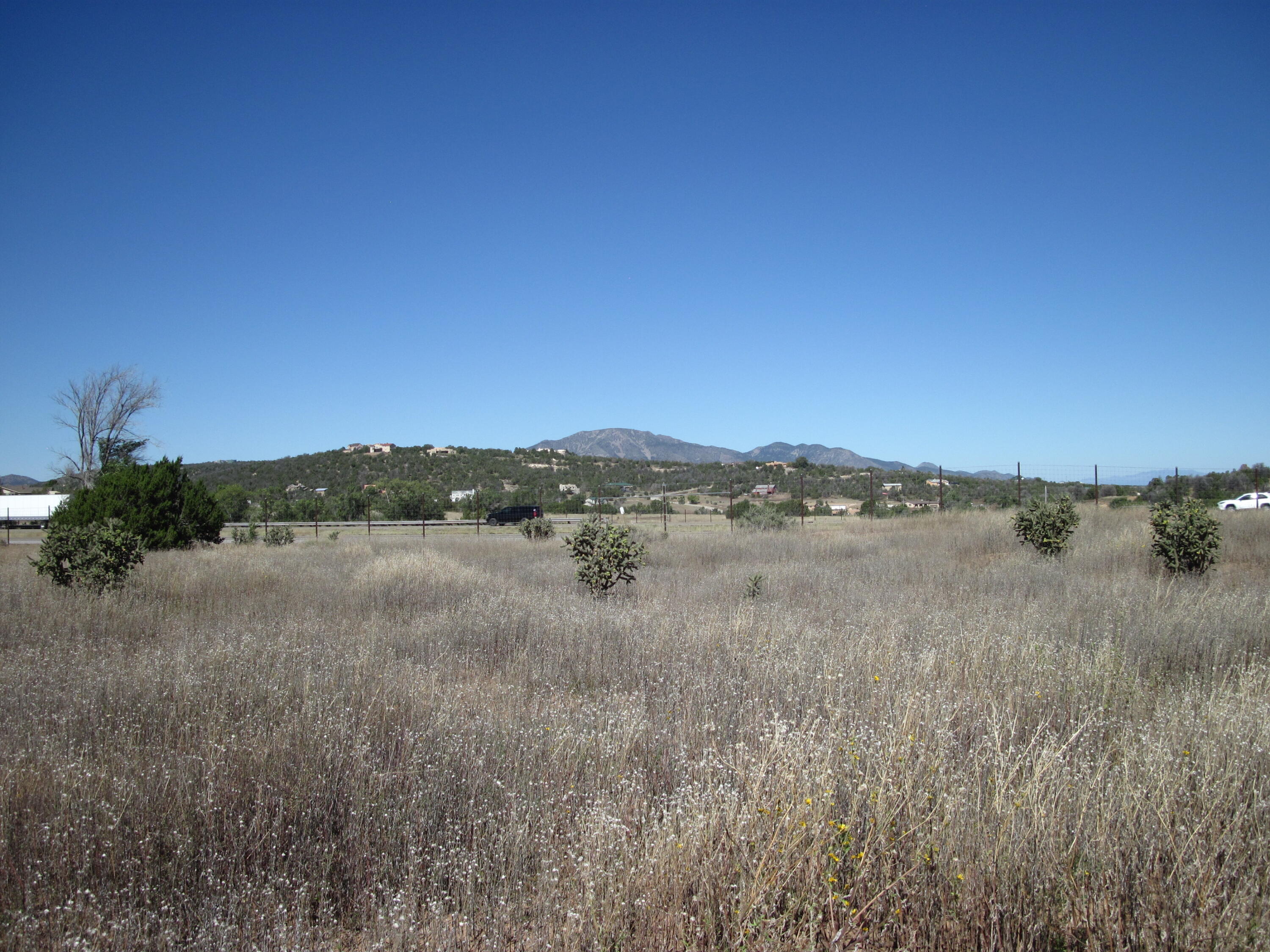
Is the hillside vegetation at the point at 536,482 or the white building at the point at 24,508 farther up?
the hillside vegetation at the point at 536,482

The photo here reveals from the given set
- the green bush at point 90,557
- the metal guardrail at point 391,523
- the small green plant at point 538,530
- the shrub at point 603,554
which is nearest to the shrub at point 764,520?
the small green plant at point 538,530

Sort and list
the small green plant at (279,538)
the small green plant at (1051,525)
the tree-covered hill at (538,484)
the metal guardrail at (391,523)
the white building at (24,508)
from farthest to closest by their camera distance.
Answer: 1. the white building at (24,508)
2. the tree-covered hill at (538,484)
3. the metal guardrail at (391,523)
4. the small green plant at (279,538)
5. the small green plant at (1051,525)

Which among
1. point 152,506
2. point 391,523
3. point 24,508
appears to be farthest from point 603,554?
point 24,508

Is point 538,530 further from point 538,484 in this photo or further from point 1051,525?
point 538,484

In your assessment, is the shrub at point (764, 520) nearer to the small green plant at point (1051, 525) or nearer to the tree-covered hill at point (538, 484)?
the tree-covered hill at point (538, 484)

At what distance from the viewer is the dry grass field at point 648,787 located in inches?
111

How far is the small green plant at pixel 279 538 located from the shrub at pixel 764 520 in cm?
1598

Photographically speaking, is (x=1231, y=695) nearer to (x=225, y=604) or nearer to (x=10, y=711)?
(x=10, y=711)

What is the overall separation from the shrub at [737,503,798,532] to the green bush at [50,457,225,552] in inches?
673

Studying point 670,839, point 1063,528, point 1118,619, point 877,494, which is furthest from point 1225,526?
point 877,494

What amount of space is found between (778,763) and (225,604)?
9.79m

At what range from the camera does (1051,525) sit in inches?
598

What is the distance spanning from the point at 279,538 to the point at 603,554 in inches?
692

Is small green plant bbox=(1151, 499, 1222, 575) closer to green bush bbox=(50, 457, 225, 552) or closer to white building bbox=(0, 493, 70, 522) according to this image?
green bush bbox=(50, 457, 225, 552)
